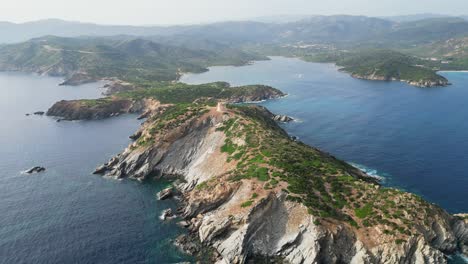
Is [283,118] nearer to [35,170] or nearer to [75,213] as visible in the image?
[35,170]

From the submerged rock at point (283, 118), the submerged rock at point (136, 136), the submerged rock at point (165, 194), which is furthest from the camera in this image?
the submerged rock at point (283, 118)

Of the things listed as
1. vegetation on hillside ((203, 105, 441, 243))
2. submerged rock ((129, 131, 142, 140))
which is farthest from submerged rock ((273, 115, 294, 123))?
submerged rock ((129, 131, 142, 140))

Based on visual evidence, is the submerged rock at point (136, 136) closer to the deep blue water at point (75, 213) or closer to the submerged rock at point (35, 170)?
the deep blue water at point (75, 213)

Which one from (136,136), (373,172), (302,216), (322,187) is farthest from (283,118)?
(302,216)

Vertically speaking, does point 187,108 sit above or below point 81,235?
above

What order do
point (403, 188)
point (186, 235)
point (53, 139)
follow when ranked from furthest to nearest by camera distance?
1. point (53, 139)
2. point (403, 188)
3. point (186, 235)

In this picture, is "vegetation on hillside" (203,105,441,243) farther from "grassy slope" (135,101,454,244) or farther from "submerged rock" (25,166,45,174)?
"submerged rock" (25,166,45,174)

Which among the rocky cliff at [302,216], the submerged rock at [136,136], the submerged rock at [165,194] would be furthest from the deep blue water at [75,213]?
the submerged rock at [136,136]

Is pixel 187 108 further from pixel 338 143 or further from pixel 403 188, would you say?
pixel 403 188

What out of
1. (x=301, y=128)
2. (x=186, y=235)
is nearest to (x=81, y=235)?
(x=186, y=235)
